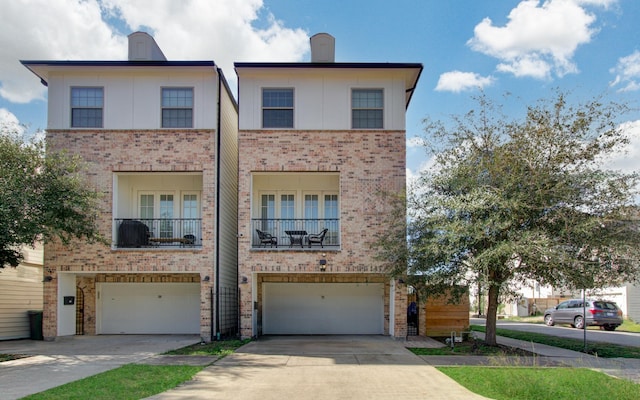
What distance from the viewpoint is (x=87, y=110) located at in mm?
17766

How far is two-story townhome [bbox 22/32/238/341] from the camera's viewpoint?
1716cm

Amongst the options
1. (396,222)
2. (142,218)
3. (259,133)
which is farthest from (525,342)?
(142,218)

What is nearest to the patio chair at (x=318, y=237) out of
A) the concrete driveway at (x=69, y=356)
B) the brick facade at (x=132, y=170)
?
the brick facade at (x=132, y=170)

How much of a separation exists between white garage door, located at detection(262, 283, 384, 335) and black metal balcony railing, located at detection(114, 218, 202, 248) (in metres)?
3.47

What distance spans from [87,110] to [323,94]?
7.64m

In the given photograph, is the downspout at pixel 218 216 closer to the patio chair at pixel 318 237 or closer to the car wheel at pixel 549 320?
the patio chair at pixel 318 237

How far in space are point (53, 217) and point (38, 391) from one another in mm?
6049

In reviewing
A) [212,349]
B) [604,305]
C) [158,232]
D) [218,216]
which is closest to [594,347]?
[604,305]

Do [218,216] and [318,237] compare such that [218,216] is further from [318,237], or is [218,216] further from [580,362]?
[580,362]

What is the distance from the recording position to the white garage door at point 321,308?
19844 mm

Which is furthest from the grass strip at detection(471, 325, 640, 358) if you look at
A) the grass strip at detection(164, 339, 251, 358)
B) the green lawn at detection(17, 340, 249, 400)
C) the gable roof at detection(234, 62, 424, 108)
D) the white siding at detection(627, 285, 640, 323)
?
the white siding at detection(627, 285, 640, 323)

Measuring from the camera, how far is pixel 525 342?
706 inches

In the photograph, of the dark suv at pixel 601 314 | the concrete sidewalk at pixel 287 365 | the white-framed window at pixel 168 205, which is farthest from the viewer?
the dark suv at pixel 601 314

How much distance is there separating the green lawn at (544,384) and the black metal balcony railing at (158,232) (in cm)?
1012
